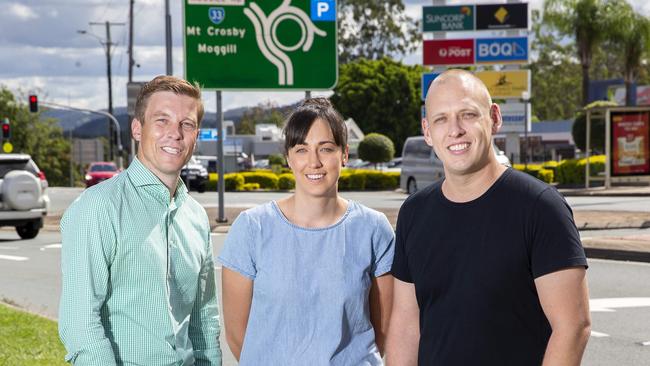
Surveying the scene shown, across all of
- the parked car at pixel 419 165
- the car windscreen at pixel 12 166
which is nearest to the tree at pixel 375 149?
the parked car at pixel 419 165

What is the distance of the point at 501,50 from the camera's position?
159ft

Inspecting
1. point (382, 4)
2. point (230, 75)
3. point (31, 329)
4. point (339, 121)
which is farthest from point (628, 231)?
point (382, 4)

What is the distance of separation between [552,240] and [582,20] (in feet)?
179

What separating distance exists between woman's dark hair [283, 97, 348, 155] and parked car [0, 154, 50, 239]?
17633 mm

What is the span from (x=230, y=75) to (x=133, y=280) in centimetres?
1899

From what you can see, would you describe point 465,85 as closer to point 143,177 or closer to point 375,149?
point 143,177

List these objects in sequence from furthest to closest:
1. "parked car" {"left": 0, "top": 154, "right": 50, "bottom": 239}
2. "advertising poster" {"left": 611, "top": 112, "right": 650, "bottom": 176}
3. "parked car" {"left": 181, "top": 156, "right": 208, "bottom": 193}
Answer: "parked car" {"left": 181, "top": 156, "right": 208, "bottom": 193} < "advertising poster" {"left": 611, "top": 112, "right": 650, "bottom": 176} < "parked car" {"left": 0, "top": 154, "right": 50, "bottom": 239}

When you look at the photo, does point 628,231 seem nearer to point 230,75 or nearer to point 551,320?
point 230,75

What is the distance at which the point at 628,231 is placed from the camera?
19688mm

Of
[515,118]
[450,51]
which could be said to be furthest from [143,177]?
[450,51]

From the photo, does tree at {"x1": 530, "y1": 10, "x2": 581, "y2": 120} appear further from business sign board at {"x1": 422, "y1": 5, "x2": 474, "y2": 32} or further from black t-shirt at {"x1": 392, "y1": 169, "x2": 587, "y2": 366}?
black t-shirt at {"x1": 392, "y1": 169, "x2": 587, "y2": 366}

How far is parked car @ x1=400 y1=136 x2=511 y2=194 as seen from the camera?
31.9 metres

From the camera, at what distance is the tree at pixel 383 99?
2867 inches

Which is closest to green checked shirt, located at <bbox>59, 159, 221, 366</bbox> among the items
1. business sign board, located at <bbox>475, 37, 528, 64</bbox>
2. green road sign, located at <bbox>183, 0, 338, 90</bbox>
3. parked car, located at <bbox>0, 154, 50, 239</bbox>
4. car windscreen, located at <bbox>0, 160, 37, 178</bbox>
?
parked car, located at <bbox>0, 154, 50, 239</bbox>
